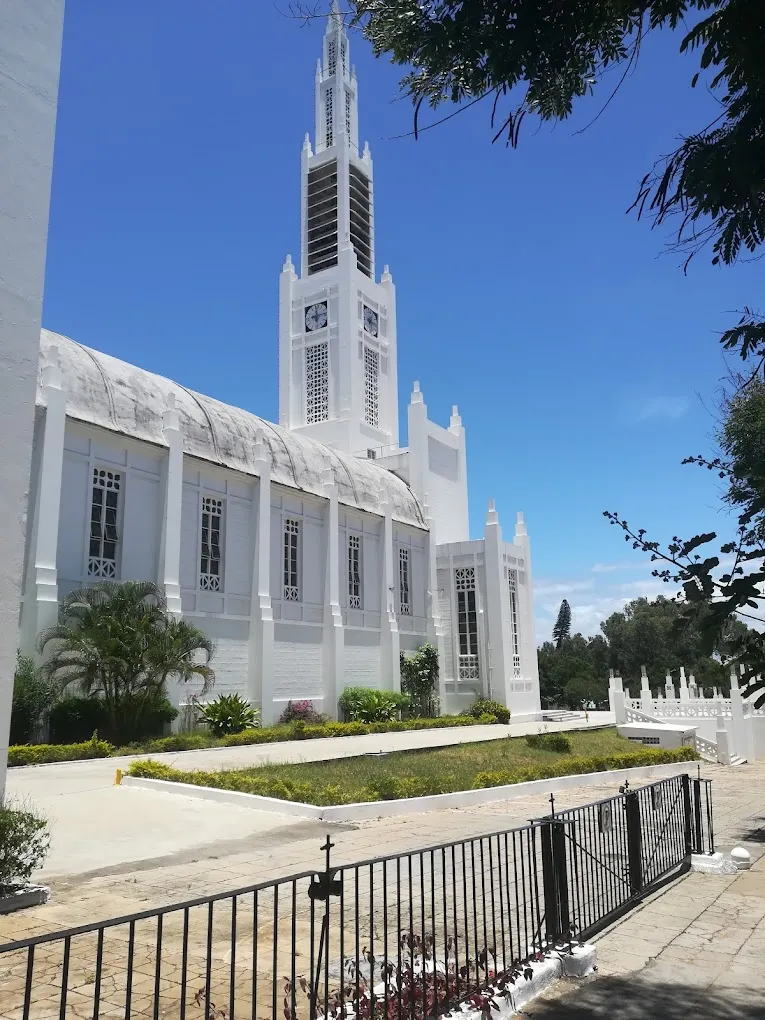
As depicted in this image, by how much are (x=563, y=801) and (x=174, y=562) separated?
1268 cm

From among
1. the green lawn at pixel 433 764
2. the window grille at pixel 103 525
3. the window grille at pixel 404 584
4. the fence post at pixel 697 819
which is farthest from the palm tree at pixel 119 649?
the window grille at pixel 404 584

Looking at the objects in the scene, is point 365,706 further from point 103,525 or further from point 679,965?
point 679,965

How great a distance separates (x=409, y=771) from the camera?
1484cm

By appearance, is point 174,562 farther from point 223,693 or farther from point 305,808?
point 305,808

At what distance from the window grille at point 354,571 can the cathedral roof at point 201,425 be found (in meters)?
1.42

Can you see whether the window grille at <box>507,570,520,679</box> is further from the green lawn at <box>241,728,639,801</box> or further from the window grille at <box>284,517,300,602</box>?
the window grille at <box>284,517,300,602</box>

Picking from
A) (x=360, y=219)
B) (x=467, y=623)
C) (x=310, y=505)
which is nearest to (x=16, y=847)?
(x=310, y=505)

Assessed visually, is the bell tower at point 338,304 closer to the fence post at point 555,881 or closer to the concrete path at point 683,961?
the concrete path at point 683,961

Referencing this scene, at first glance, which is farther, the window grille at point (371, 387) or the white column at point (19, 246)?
the window grille at point (371, 387)

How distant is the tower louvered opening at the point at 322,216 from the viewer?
4372 cm

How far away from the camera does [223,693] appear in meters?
22.7

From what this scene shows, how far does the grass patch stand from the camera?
11.8 meters

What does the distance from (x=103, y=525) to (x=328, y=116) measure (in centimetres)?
3647

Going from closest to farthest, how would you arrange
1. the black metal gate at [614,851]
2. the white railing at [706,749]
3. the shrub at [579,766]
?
the black metal gate at [614,851] → the shrub at [579,766] → the white railing at [706,749]
